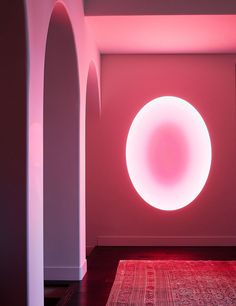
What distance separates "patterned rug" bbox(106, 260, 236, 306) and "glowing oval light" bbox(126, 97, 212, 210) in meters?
1.53

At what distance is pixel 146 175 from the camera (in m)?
7.18

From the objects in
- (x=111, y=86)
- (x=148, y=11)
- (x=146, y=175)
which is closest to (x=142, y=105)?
(x=111, y=86)

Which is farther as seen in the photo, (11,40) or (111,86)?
(111,86)

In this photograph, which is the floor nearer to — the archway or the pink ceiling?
the archway

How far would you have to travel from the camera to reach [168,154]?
7.17m

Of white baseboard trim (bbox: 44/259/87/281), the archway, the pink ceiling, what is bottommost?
white baseboard trim (bbox: 44/259/87/281)

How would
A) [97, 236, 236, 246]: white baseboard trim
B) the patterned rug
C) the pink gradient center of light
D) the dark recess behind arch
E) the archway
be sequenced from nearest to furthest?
the dark recess behind arch < the patterned rug < the archway < [97, 236, 236, 246]: white baseboard trim < the pink gradient center of light

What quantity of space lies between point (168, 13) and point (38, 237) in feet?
9.27

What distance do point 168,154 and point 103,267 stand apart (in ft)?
7.17

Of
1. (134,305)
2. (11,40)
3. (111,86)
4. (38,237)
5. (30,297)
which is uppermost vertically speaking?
(111,86)

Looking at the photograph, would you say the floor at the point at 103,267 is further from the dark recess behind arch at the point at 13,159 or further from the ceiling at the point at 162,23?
the ceiling at the point at 162,23

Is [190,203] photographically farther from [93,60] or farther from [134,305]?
[134,305]

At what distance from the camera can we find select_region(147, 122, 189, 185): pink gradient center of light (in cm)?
716

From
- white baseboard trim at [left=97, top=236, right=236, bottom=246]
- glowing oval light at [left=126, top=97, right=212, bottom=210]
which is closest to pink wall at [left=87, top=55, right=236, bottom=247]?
white baseboard trim at [left=97, top=236, right=236, bottom=246]
